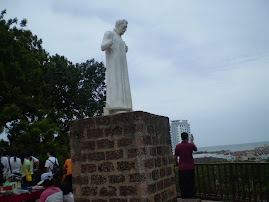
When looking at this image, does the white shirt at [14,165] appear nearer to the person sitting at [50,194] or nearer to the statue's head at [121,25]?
the person sitting at [50,194]

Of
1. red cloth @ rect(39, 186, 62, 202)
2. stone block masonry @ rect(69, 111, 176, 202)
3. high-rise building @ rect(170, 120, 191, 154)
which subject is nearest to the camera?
stone block masonry @ rect(69, 111, 176, 202)

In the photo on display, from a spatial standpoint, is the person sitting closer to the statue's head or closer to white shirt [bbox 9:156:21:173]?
the statue's head

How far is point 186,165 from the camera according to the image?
249 inches


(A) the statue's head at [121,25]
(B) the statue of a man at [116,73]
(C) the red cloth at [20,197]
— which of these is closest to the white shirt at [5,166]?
(C) the red cloth at [20,197]

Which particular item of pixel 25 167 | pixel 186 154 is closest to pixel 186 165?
pixel 186 154

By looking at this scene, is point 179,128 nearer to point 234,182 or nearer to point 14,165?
point 234,182

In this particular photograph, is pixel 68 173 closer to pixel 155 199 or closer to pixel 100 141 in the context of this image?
pixel 100 141

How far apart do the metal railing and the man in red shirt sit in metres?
1.03

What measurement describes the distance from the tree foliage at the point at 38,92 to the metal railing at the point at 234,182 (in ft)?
24.2

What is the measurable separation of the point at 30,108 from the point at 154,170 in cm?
1019

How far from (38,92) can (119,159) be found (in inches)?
425

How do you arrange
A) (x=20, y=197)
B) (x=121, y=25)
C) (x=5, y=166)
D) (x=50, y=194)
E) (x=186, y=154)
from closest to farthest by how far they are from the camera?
(x=50, y=194) < (x=121, y=25) < (x=20, y=197) < (x=186, y=154) < (x=5, y=166)

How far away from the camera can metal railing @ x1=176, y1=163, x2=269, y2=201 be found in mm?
6188

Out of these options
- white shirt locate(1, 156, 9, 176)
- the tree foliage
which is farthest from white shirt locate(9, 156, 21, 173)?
the tree foliage
